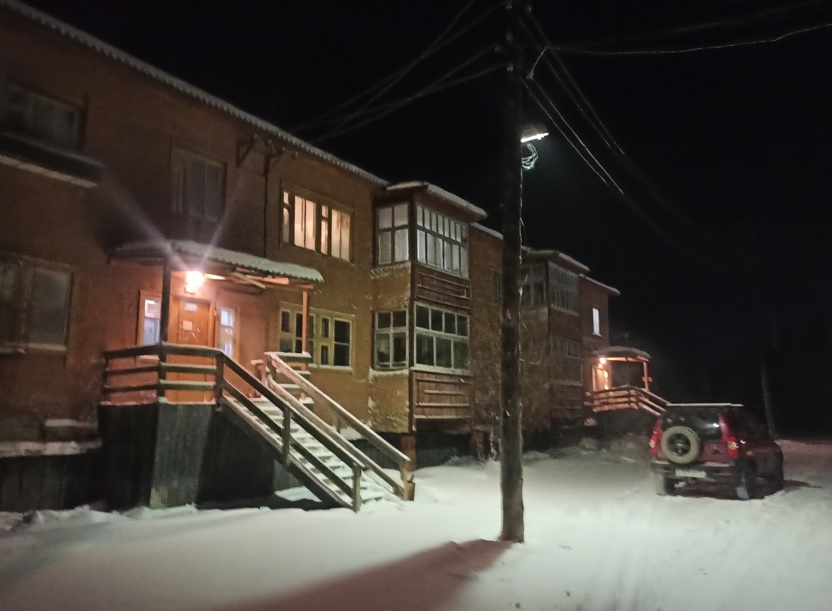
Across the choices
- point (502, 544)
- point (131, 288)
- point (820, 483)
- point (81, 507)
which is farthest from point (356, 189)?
point (820, 483)

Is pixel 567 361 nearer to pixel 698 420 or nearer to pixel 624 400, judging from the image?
pixel 624 400

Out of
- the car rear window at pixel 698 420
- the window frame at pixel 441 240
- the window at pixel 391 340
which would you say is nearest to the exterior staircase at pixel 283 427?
the window at pixel 391 340

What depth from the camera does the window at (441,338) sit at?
19770 mm

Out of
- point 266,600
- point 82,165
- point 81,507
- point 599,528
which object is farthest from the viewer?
point 82,165

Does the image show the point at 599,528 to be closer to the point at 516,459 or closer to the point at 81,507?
the point at 516,459

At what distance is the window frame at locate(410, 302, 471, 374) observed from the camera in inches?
762

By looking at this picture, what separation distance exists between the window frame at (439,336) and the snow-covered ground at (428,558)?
6.98m

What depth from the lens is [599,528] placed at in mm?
10438

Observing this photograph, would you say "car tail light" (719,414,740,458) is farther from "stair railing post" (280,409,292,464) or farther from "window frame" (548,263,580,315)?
"window frame" (548,263,580,315)

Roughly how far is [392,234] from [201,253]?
27.3 ft

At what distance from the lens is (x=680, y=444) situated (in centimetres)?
1368

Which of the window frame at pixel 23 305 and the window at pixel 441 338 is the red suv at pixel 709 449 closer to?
the window at pixel 441 338

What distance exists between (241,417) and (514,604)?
7.14 metres

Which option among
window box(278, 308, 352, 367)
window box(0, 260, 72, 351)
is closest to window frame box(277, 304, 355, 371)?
window box(278, 308, 352, 367)
